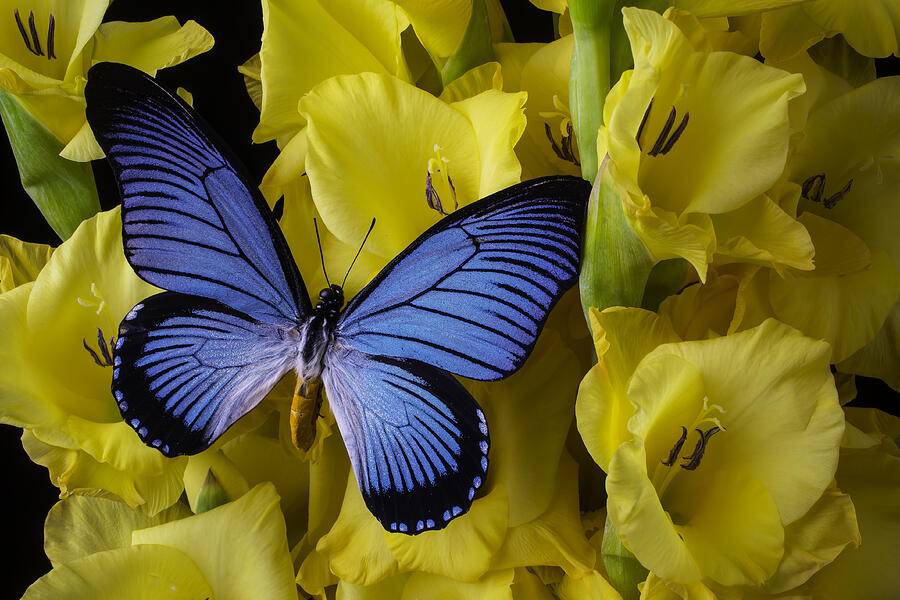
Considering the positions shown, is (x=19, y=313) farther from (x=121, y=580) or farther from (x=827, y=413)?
(x=827, y=413)

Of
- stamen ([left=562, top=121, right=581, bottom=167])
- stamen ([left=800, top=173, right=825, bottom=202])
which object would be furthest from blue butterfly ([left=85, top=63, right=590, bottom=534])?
stamen ([left=800, top=173, right=825, bottom=202])

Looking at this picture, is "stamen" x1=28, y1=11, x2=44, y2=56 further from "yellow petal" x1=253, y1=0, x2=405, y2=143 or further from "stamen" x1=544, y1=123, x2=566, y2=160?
"stamen" x1=544, y1=123, x2=566, y2=160

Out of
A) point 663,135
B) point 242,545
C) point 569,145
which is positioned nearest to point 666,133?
point 663,135

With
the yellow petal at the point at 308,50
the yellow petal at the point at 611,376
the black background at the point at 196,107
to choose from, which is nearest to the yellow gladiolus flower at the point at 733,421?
the yellow petal at the point at 611,376

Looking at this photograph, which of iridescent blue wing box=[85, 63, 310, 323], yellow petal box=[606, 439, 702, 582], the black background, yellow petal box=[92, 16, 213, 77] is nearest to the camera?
yellow petal box=[606, 439, 702, 582]

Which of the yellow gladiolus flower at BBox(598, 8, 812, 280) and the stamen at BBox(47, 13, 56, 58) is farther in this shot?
the stamen at BBox(47, 13, 56, 58)

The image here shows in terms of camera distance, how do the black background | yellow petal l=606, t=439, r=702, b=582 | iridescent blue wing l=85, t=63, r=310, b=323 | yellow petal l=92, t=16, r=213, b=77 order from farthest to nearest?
the black background
yellow petal l=92, t=16, r=213, b=77
iridescent blue wing l=85, t=63, r=310, b=323
yellow petal l=606, t=439, r=702, b=582

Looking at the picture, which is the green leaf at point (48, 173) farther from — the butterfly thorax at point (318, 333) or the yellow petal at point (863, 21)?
the yellow petal at point (863, 21)
